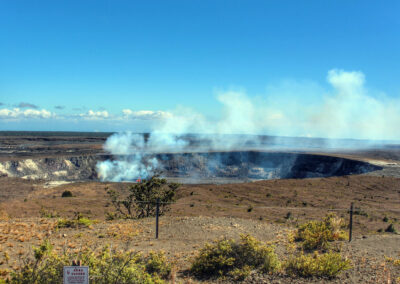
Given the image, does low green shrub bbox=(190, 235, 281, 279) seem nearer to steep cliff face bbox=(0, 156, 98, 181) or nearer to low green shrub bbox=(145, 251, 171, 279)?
low green shrub bbox=(145, 251, 171, 279)

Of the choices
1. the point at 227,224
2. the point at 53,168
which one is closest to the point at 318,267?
the point at 227,224

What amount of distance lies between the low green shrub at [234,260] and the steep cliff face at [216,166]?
4060 centimetres

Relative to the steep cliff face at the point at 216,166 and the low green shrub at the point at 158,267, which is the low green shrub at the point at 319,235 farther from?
the steep cliff face at the point at 216,166

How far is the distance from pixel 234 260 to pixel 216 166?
5287 cm

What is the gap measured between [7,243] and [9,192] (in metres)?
23.3

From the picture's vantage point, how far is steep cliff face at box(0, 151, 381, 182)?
46062mm

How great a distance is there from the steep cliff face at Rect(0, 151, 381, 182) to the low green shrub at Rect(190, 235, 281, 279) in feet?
133

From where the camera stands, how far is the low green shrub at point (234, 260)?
266 inches

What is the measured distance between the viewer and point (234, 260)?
7.10 meters

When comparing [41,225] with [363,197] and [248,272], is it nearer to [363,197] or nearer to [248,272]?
[248,272]

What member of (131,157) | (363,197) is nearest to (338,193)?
(363,197)

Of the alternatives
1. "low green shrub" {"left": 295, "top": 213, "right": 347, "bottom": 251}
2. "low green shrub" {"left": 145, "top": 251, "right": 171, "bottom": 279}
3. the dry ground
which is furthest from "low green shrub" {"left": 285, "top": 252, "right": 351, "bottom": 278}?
"low green shrub" {"left": 145, "top": 251, "right": 171, "bottom": 279}

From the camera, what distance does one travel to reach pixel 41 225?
37.1 ft

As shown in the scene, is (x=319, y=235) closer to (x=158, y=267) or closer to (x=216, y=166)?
(x=158, y=267)
